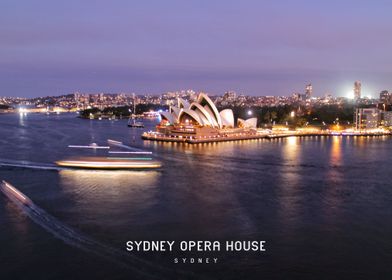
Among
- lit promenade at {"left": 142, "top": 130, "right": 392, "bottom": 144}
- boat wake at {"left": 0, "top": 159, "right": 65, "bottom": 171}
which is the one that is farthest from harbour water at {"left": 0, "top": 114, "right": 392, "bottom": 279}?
lit promenade at {"left": 142, "top": 130, "right": 392, "bottom": 144}

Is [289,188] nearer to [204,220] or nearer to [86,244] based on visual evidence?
[204,220]

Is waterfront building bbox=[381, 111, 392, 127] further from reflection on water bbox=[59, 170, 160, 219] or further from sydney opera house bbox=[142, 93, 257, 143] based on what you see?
reflection on water bbox=[59, 170, 160, 219]

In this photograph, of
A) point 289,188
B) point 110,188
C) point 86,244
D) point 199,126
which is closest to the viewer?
point 86,244

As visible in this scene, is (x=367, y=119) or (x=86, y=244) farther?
(x=367, y=119)

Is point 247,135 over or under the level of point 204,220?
over

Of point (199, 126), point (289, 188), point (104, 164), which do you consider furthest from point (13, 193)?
point (199, 126)

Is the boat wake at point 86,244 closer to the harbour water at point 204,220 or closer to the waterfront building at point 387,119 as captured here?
the harbour water at point 204,220

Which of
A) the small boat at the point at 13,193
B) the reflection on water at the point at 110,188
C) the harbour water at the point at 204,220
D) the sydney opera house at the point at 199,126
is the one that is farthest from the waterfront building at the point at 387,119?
the small boat at the point at 13,193

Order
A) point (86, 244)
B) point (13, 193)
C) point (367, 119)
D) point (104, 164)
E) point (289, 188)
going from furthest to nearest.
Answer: point (367, 119) < point (104, 164) < point (289, 188) < point (13, 193) < point (86, 244)
